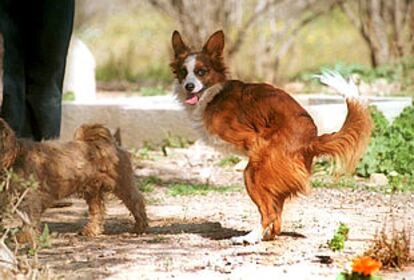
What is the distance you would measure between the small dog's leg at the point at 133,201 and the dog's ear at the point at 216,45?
114 cm

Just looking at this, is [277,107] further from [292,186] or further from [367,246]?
[367,246]

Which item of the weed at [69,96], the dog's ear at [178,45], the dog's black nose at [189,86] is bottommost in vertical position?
the weed at [69,96]

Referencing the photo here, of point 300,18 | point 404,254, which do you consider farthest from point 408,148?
point 300,18

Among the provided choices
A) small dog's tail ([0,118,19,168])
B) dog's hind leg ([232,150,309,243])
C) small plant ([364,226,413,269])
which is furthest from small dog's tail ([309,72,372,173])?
small dog's tail ([0,118,19,168])

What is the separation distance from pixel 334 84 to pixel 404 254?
58.7 inches

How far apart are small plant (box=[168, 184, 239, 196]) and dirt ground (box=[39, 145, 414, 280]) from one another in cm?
9

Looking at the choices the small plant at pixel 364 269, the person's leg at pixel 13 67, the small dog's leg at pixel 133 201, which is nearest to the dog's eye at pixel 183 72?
the small dog's leg at pixel 133 201

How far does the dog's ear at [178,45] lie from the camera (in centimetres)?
832

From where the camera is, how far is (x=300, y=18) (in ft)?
64.0

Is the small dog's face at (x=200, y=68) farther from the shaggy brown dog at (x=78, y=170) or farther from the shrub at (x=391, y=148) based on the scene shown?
the shrub at (x=391, y=148)

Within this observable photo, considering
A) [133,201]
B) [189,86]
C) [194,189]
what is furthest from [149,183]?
[189,86]

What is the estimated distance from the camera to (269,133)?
7.67 m

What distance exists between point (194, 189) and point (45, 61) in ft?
6.21

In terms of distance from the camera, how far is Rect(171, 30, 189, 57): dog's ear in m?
8.32
